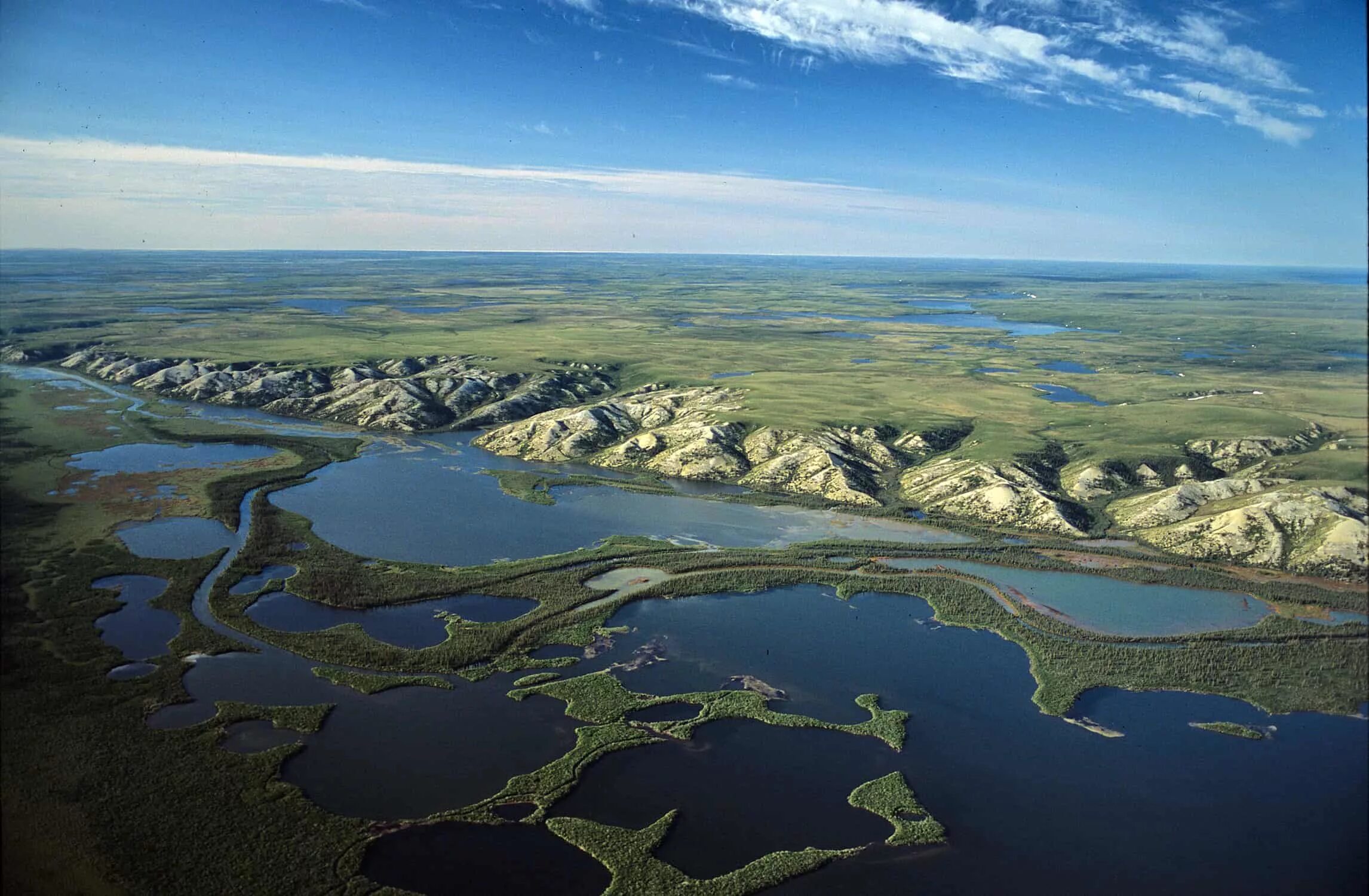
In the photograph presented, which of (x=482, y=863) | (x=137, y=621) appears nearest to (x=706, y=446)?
(x=137, y=621)

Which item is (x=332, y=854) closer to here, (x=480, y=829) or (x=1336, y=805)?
(x=480, y=829)

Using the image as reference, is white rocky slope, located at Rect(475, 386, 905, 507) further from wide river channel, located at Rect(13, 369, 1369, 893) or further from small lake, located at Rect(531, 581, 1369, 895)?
small lake, located at Rect(531, 581, 1369, 895)

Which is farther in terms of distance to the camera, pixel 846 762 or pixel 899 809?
pixel 846 762

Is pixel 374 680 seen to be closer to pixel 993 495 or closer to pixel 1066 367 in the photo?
pixel 993 495

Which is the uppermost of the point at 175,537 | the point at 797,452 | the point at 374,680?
the point at 797,452

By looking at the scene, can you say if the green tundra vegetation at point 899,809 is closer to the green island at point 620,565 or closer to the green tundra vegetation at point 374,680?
the green island at point 620,565

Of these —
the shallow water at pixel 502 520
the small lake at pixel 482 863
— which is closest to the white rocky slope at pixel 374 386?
the shallow water at pixel 502 520

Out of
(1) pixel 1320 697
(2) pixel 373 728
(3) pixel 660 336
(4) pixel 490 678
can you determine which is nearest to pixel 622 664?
(4) pixel 490 678

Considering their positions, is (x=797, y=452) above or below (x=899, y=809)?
above
